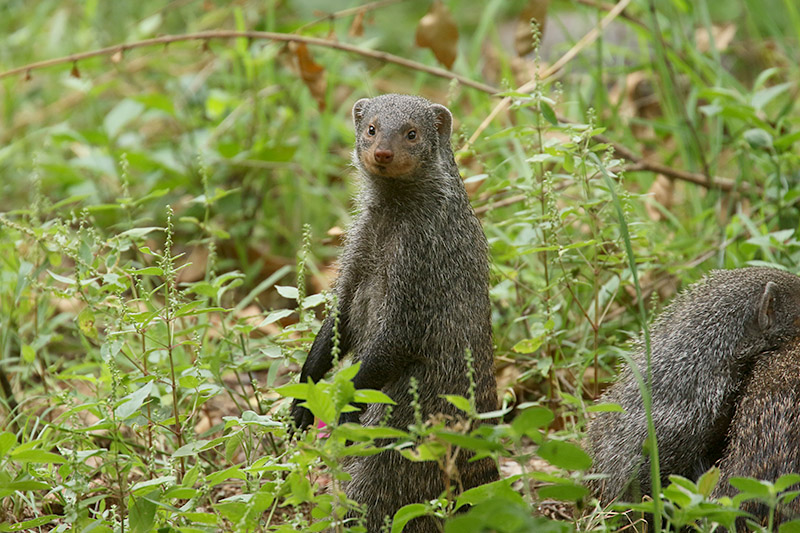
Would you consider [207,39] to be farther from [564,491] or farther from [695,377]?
[564,491]

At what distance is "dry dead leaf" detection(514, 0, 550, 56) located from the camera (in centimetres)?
448

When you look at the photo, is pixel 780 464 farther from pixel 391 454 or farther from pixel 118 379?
pixel 118 379

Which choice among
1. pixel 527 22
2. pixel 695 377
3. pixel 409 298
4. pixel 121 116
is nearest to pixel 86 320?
pixel 409 298

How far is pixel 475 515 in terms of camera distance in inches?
76.0

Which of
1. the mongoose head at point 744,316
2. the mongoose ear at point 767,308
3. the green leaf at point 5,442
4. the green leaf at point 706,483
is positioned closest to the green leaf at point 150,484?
the green leaf at point 5,442

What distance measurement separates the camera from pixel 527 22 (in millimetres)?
4574

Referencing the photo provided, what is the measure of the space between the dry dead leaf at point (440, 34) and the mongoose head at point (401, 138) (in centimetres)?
112

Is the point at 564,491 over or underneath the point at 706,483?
over

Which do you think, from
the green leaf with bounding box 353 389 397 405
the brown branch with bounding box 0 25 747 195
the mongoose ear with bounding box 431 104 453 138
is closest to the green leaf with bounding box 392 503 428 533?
the green leaf with bounding box 353 389 397 405

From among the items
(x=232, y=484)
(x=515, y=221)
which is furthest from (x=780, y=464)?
(x=232, y=484)

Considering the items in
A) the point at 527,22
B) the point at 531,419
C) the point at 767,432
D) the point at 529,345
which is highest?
the point at 527,22

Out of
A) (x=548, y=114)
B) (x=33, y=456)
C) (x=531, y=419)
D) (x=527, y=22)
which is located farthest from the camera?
(x=527, y=22)

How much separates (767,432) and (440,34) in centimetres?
256

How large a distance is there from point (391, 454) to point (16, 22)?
6622 mm
